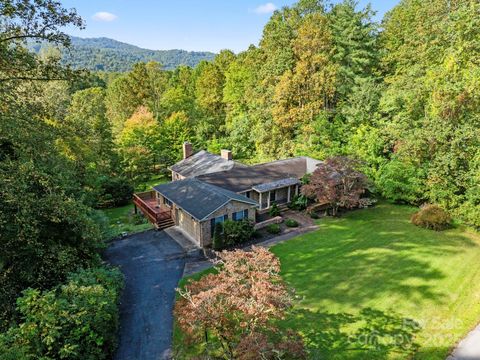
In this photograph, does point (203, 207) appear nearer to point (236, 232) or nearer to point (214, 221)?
point (214, 221)

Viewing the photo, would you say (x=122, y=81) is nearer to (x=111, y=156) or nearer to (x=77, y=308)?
(x=111, y=156)

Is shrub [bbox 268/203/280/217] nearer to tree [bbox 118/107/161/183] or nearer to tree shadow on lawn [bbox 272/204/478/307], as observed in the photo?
A: tree shadow on lawn [bbox 272/204/478/307]

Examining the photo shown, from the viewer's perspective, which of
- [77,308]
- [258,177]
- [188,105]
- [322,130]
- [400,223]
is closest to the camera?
[77,308]

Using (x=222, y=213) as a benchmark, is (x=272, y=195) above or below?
below

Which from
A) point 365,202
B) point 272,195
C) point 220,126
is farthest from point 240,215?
point 220,126

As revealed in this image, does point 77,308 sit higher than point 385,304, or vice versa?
point 77,308

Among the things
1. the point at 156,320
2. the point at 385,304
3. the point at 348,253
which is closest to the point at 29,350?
the point at 156,320
